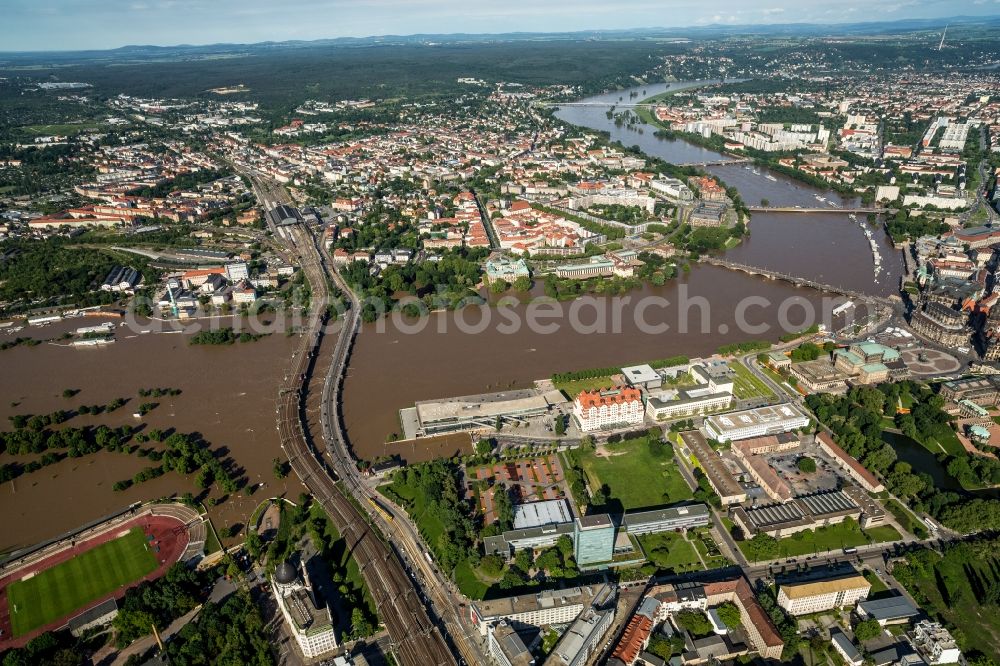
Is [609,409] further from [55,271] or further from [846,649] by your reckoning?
[55,271]

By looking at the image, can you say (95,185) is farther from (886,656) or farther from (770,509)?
(886,656)

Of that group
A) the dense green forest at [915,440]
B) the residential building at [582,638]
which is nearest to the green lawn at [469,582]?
the residential building at [582,638]

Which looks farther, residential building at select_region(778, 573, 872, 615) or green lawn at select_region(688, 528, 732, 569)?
green lawn at select_region(688, 528, 732, 569)

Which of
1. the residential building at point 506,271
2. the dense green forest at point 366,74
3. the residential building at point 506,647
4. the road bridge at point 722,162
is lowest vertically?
the residential building at point 506,647

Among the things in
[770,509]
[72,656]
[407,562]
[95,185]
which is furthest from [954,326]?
[95,185]

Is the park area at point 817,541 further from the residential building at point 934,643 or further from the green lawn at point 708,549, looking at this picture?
the residential building at point 934,643

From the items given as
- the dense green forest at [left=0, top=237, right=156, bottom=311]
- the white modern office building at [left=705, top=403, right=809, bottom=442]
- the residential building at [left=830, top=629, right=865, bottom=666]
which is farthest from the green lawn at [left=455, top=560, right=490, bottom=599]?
the dense green forest at [left=0, top=237, right=156, bottom=311]

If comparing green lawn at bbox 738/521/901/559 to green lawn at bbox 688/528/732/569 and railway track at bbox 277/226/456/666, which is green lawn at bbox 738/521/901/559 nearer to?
green lawn at bbox 688/528/732/569
